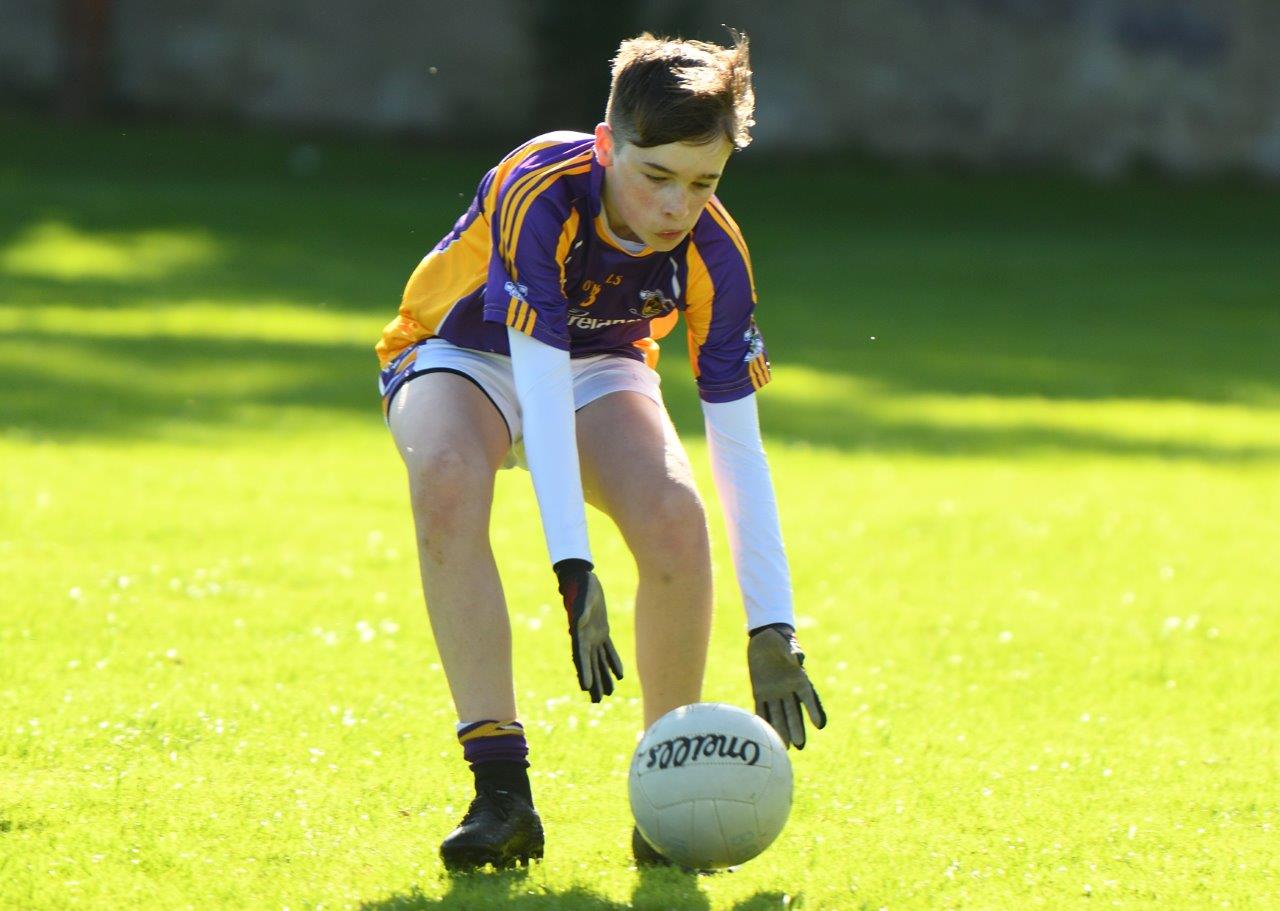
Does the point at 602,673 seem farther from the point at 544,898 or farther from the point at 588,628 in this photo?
the point at 544,898

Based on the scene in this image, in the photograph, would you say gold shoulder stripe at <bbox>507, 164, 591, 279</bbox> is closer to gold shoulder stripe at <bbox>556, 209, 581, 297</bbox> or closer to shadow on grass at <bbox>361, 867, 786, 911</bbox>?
gold shoulder stripe at <bbox>556, 209, 581, 297</bbox>

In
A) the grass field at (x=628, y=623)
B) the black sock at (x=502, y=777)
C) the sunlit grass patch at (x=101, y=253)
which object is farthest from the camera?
the sunlit grass patch at (x=101, y=253)

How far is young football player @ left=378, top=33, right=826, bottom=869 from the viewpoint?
390 cm

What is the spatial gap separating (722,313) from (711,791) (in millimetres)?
1155

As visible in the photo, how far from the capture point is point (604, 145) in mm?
4109

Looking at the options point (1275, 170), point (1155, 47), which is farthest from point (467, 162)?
point (1275, 170)

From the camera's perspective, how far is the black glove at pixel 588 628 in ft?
12.1

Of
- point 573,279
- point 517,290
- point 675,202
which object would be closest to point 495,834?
point 517,290

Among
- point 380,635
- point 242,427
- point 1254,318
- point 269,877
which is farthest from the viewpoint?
point 1254,318

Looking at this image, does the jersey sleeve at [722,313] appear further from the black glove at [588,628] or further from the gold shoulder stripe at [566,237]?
the black glove at [588,628]

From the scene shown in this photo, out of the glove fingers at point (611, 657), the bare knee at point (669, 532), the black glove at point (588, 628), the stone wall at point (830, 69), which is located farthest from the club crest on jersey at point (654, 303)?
the stone wall at point (830, 69)

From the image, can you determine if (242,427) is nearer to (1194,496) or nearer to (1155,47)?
(1194,496)

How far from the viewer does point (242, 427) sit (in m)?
10.3

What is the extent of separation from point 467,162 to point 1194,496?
1571 centimetres
